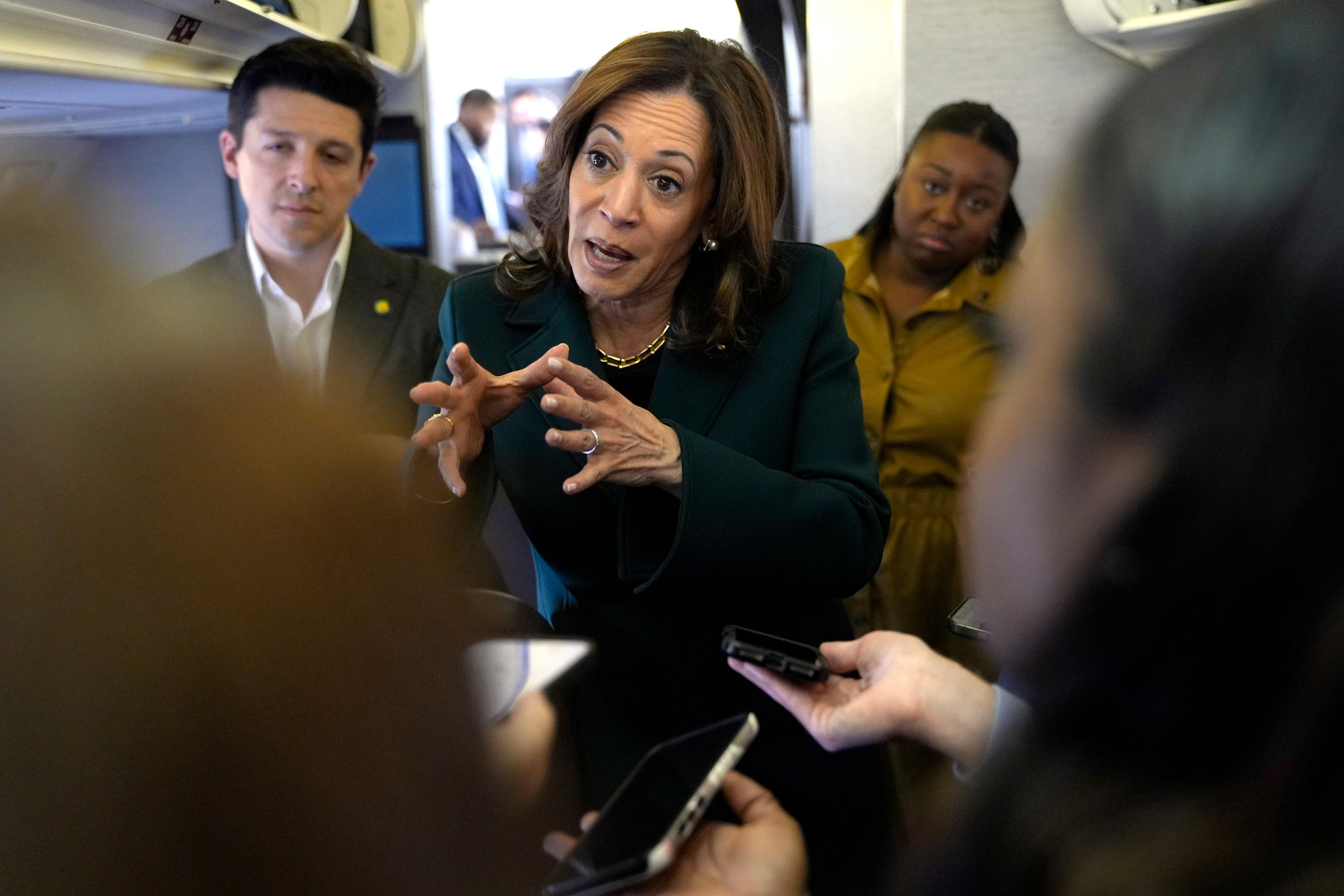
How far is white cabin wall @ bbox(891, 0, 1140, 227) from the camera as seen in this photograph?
3498 millimetres

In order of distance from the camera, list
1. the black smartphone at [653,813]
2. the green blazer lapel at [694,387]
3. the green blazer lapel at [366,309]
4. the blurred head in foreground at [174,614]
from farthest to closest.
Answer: the green blazer lapel at [366,309]
the green blazer lapel at [694,387]
the black smartphone at [653,813]
the blurred head in foreground at [174,614]

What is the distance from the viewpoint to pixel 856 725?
3.81 ft

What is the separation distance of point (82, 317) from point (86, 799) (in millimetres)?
191

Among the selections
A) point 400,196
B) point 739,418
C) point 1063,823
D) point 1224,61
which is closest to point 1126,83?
point 1224,61

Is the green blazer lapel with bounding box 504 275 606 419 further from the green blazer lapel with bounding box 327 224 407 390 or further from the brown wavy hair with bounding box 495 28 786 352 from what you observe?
the green blazer lapel with bounding box 327 224 407 390

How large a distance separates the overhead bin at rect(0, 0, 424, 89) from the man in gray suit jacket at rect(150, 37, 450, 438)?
0.09 meters

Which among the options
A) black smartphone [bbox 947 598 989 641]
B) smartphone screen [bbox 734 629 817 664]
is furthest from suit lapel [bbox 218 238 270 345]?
black smartphone [bbox 947 598 989 641]

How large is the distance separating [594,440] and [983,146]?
1835mm

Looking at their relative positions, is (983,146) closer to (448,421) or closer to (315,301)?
(315,301)

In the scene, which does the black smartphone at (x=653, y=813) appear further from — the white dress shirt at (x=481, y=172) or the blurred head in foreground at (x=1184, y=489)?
the white dress shirt at (x=481, y=172)

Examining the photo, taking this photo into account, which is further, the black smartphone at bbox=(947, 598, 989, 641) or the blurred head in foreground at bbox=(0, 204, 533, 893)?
the black smartphone at bbox=(947, 598, 989, 641)

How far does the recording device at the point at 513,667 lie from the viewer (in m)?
0.48

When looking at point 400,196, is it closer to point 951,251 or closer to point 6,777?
point 951,251

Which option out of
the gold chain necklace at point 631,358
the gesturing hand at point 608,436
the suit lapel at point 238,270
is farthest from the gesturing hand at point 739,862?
the suit lapel at point 238,270
